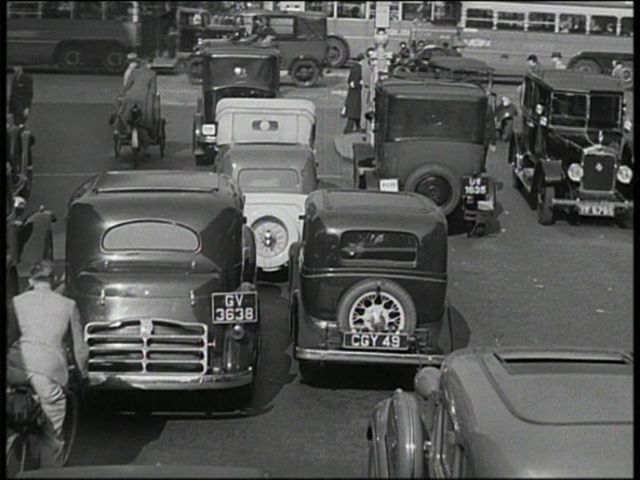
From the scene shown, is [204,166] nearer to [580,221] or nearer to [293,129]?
[293,129]

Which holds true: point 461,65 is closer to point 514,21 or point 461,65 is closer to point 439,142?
point 514,21

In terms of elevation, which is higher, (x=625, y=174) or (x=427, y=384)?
(x=427, y=384)

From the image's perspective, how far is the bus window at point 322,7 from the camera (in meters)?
40.9

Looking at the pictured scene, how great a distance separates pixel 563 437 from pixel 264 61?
18.6 m

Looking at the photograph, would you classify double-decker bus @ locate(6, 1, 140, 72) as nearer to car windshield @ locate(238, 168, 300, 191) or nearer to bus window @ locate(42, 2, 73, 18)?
bus window @ locate(42, 2, 73, 18)

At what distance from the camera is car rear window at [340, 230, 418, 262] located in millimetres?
9727

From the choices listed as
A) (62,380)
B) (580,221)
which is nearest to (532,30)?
Result: (580,221)

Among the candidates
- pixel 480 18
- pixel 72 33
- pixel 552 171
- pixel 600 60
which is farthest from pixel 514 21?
pixel 552 171

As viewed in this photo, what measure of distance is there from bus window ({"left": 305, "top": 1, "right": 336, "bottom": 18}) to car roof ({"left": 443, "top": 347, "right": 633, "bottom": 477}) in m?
35.5

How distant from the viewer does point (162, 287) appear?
8.69 meters

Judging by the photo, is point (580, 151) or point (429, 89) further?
point (580, 151)

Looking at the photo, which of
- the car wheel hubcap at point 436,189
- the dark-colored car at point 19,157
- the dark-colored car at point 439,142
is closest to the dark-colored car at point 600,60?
the dark-colored car at point 439,142

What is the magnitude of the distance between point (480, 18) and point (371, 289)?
2972cm

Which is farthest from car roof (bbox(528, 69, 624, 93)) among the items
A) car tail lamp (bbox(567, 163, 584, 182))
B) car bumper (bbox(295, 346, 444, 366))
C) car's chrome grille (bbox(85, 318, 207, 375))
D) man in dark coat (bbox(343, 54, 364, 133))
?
car's chrome grille (bbox(85, 318, 207, 375))
